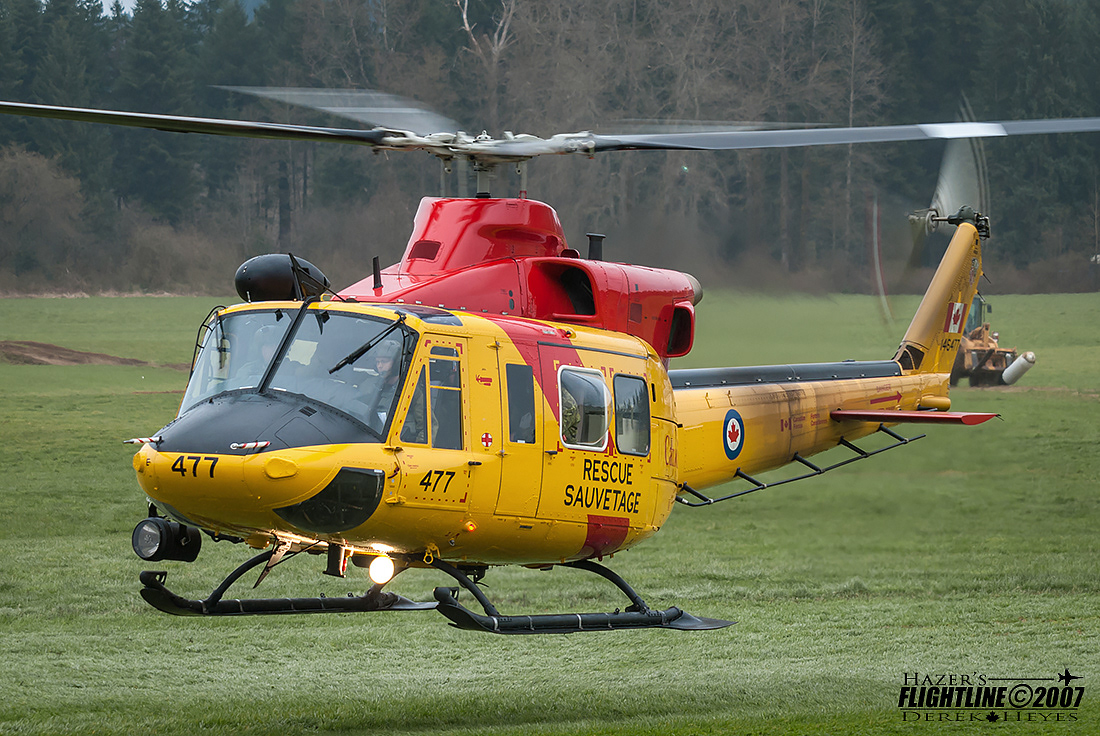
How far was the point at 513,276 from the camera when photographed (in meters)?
8.28

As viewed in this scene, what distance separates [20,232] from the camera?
69.4 feet

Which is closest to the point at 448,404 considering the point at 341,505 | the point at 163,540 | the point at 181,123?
the point at 341,505

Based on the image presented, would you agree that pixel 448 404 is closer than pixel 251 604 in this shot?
Yes

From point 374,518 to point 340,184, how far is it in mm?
17873

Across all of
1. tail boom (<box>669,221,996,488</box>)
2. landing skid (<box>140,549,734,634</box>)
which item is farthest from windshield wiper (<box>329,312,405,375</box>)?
tail boom (<box>669,221,996,488</box>)

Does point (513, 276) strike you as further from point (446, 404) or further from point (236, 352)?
point (236, 352)

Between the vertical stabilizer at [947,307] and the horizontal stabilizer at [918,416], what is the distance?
1532 mm

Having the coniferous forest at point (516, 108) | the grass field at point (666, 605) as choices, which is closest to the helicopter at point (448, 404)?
the grass field at point (666, 605)

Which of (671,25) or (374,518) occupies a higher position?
(671,25)

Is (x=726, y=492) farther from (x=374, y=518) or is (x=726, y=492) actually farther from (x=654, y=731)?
(x=374, y=518)

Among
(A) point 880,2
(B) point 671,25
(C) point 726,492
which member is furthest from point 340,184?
(A) point 880,2

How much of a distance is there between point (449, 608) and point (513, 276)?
2.23 m

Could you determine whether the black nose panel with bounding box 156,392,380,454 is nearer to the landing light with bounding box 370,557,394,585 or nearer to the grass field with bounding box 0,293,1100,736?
the landing light with bounding box 370,557,394,585

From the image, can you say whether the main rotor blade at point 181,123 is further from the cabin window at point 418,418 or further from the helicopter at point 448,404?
the cabin window at point 418,418
